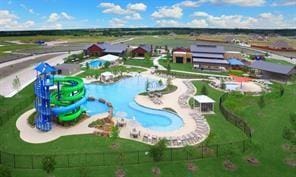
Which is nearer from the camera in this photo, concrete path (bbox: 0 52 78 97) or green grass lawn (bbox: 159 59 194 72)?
concrete path (bbox: 0 52 78 97)

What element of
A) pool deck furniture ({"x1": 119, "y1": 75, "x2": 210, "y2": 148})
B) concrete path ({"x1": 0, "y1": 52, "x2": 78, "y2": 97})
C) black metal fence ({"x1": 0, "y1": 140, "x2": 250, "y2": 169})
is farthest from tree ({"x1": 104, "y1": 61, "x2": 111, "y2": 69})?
black metal fence ({"x1": 0, "y1": 140, "x2": 250, "y2": 169})

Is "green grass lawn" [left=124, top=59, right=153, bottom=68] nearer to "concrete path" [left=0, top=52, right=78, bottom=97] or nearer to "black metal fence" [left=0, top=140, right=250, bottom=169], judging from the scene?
"concrete path" [left=0, top=52, right=78, bottom=97]

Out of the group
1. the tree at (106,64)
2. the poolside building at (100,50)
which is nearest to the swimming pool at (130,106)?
the tree at (106,64)

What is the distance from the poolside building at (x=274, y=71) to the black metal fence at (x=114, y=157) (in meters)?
36.4

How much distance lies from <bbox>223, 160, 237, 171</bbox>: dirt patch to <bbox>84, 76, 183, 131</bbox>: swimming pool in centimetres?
968

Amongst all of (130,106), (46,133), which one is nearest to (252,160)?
(46,133)

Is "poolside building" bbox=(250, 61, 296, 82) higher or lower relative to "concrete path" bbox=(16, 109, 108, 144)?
higher

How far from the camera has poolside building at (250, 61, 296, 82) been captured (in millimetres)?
57084

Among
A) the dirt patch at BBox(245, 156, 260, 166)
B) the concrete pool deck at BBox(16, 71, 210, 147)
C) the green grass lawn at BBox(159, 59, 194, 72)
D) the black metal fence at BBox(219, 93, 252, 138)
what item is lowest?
the dirt patch at BBox(245, 156, 260, 166)

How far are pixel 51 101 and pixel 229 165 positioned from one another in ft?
63.7

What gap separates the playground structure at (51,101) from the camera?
30.5 m

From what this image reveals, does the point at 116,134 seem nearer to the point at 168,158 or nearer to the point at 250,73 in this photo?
the point at 168,158

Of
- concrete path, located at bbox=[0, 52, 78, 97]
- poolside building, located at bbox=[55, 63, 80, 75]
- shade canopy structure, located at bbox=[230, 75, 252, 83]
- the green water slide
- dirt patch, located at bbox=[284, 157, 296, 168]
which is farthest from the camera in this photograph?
poolside building, located at bbox=[55, 63, 80, 75]

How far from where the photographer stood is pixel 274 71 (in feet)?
191
